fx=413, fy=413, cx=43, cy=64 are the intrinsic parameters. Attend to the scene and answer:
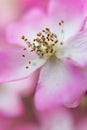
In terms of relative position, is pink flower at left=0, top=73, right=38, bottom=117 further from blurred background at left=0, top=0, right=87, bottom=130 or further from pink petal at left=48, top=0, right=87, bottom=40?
pink petal at left=48, top=0, right=87, bottom=40

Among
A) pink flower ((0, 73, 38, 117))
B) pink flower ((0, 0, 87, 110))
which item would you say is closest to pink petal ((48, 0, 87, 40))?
pink flower ((0, 0, 87, 110))

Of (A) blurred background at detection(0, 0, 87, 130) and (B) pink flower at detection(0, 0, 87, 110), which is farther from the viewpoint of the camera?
(A) blurred background at detection(0, 0, 87, 130)

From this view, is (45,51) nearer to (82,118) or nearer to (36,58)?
(36,58)

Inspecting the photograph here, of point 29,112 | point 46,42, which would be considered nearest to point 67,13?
point 46,42

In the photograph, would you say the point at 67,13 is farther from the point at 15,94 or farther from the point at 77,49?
the point at 15,94

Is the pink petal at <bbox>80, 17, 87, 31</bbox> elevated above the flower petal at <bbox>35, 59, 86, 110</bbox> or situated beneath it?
elevated above

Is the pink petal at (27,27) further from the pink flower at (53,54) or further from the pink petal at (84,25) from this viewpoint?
the pink petal at (84,25)

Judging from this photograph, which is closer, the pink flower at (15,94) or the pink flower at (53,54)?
the pink flower at (53,54)

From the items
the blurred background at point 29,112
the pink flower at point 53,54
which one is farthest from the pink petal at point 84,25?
the blurred background at point 29,112
